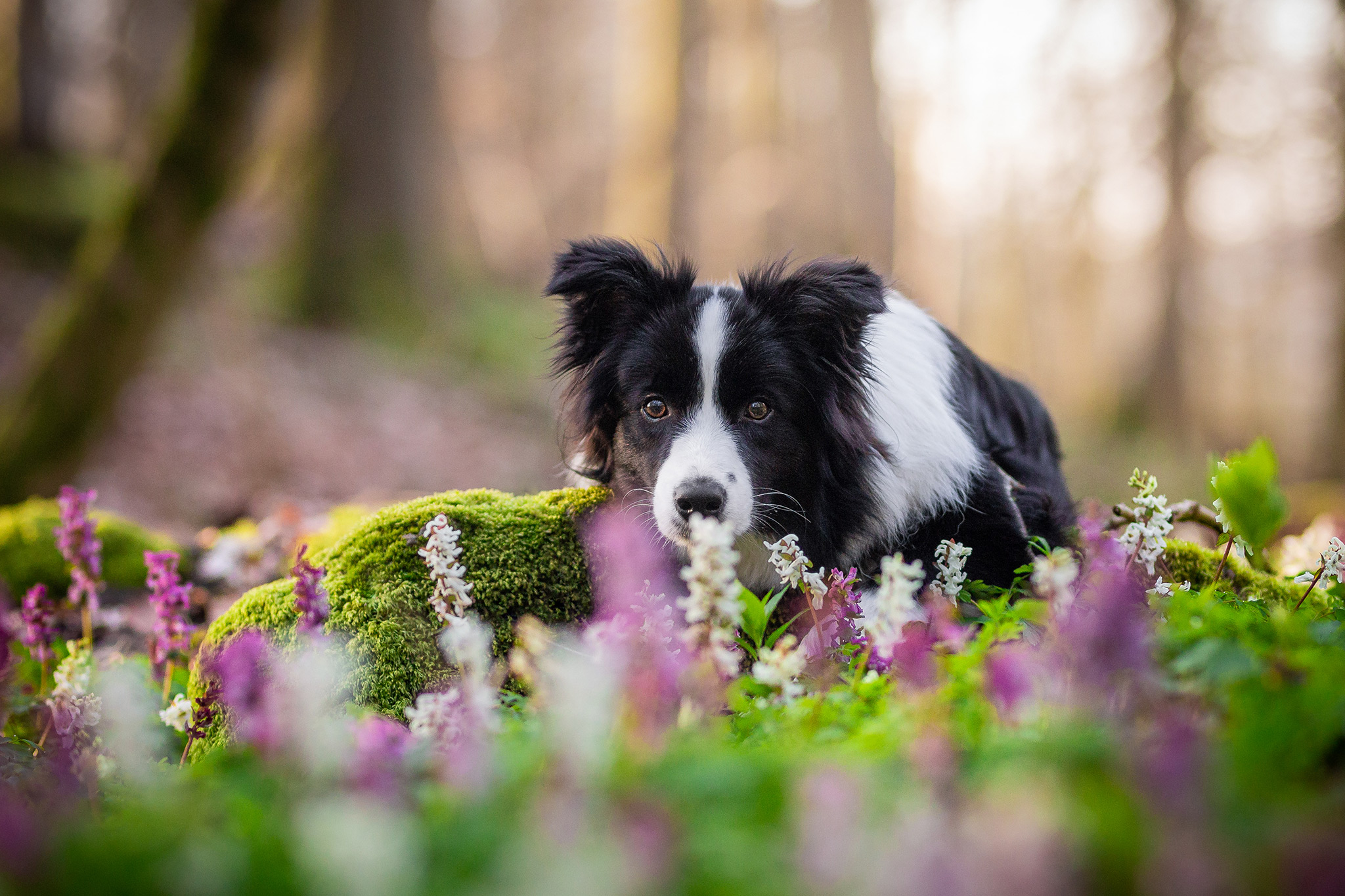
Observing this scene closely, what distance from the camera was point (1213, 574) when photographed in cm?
381

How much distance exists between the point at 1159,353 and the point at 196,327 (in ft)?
55.7

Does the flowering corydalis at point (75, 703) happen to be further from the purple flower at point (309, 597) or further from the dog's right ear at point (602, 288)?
the dog's right ear at point (602, 288)

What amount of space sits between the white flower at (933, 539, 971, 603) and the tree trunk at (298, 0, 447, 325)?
11352mm

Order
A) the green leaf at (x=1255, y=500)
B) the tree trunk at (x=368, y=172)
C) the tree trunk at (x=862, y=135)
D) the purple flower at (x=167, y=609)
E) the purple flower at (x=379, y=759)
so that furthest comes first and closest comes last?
the tree trunk at (x=862, y=135) < the tree trunk at (x=368, y=172) < the purple flower at (x=167, y=609) < the green leaf at (x=1255, y=500) < the purple flower at (x=379, y=759)

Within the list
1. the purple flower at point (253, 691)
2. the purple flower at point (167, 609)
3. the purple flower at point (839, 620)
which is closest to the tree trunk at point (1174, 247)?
the purple flower at point (839, 620)

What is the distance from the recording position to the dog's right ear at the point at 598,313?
377 cm

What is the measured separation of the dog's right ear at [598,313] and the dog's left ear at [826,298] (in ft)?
1.18

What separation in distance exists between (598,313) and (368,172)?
10469 millimetres

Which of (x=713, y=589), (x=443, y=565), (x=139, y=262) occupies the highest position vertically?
(x=139, y=262)

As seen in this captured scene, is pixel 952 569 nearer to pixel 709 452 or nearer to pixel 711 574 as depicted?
pixel 709 452

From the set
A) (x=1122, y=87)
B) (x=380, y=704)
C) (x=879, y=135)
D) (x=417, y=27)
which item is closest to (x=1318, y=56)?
(x=1122, y=87)

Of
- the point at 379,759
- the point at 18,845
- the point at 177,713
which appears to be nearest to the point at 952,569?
the point at 379,759

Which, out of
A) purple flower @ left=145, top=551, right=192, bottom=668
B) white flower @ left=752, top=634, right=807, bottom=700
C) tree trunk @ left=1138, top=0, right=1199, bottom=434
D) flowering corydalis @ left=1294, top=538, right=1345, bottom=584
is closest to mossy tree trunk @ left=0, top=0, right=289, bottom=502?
purple flower @ left=145, top=551, right=192, bottom=668

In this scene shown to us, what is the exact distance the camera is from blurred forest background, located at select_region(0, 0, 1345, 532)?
23.0 feet
